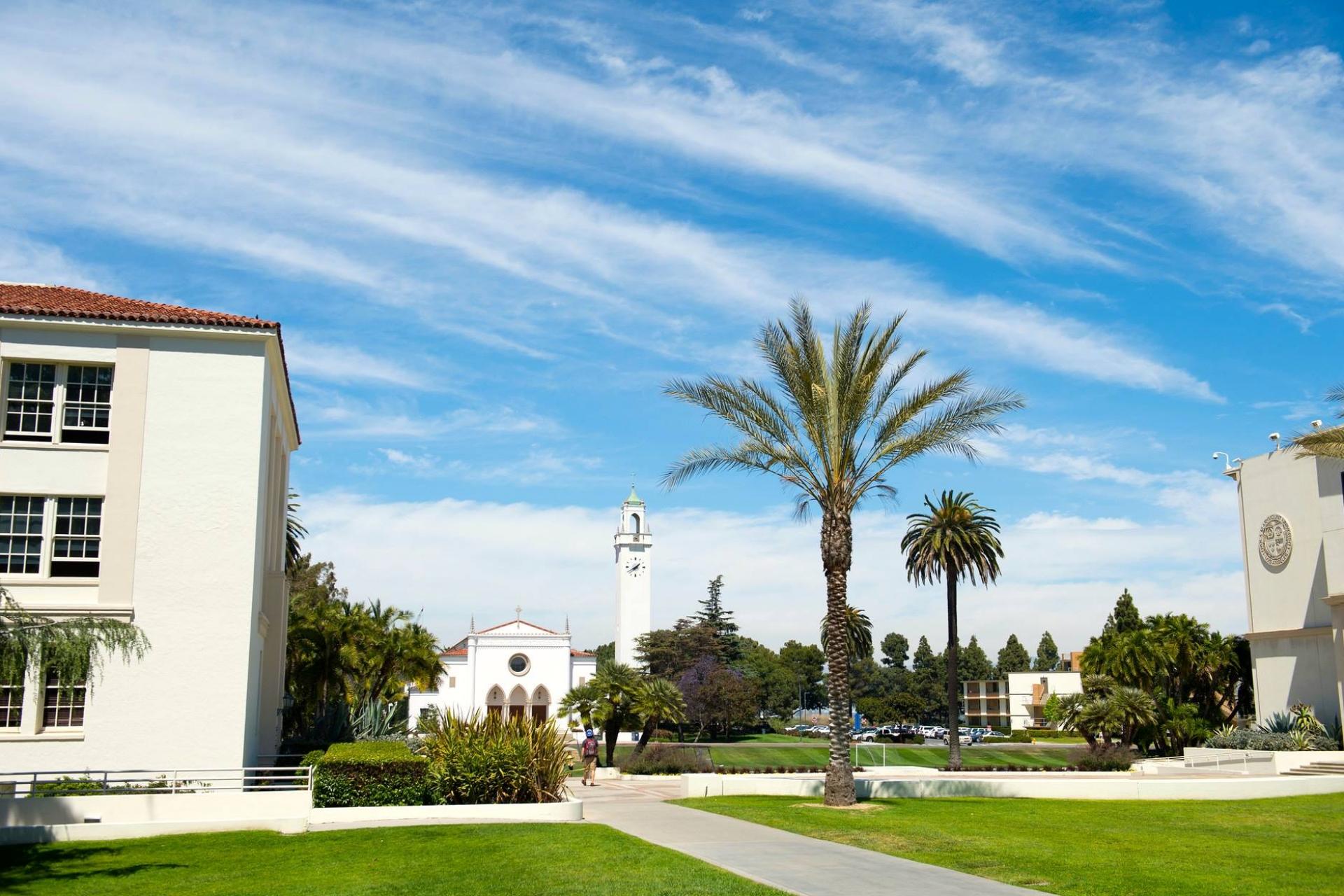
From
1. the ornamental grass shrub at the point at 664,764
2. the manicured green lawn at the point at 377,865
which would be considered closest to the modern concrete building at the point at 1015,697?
the ornamental grass shrub at the point at 664,764

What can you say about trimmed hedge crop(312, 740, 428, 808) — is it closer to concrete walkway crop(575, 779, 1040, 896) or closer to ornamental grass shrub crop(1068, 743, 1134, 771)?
concrete walkway crop(575, 779, 1040, 896)

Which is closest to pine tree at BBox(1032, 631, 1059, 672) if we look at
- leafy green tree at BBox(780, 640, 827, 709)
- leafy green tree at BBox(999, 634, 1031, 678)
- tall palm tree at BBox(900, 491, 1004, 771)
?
leafy green tree at BBox(999, 634, 1031, 678)

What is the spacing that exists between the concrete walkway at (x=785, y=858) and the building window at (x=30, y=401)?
566 inches

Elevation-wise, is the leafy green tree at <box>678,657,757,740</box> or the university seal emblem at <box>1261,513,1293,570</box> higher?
the university seal emblem at <box>1261,513,1293,570</box>

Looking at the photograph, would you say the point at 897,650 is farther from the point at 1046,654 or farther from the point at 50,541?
the point at 50,541

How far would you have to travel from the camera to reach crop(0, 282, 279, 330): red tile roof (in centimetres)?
2491

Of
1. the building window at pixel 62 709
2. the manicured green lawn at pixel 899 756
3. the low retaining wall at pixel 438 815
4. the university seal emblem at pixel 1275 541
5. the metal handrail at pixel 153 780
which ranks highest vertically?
the university seal emblem at pixel 1275 541

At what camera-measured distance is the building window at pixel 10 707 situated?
78.1ft

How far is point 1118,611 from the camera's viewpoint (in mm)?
83250

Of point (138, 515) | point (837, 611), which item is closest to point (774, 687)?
point (837, 611)

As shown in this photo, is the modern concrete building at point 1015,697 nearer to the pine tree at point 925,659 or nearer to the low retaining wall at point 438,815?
the pine tree at point 925,659

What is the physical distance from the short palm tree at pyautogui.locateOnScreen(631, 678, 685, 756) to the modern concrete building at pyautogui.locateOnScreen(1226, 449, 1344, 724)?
22206 mm

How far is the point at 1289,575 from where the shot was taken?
141 ft

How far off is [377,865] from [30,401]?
14891 mm
